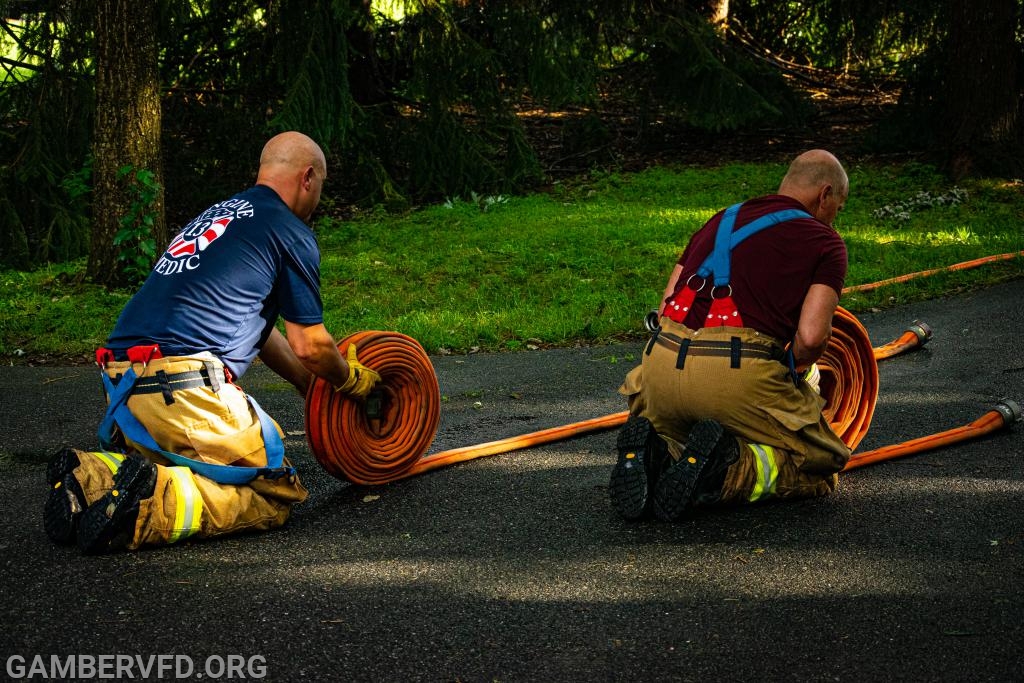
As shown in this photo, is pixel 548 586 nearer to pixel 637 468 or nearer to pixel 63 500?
pixel 637 468

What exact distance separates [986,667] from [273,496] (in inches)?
102

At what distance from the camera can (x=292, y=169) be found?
434cm

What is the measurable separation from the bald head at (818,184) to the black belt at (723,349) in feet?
2.28

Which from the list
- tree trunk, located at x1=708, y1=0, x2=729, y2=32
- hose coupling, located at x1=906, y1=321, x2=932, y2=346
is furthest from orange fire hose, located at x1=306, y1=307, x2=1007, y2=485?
tree trunk, located at x1=708, y1=0, x2=729, y2=32

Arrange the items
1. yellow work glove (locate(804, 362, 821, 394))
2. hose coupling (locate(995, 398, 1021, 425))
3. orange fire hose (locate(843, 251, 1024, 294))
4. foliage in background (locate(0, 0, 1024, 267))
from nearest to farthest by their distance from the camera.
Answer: yellow work glove (locate(804, 362, 821, 394))
hose coupling (locate(995, 398, 1021, 425))
orange fire hose (locate(843, 251, 1024, 294))
foliage in background (locate(0, 0, 1024, 267))

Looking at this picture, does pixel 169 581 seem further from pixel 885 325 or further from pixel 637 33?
pixel 637 33

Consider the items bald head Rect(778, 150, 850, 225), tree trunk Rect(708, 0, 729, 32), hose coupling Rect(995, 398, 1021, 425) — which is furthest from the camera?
tree trunk Rect(708, 0, 729, 32)

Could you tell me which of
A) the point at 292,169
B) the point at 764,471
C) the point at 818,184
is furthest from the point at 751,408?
the point at 292,169

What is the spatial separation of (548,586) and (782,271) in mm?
1615

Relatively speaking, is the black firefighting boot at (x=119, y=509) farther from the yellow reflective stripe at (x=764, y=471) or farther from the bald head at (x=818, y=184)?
the bald head at (x=818, y=184)

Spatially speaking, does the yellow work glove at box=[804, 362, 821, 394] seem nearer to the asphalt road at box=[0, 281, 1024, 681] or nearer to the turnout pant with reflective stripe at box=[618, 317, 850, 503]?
the turnout pant with reflective stripe at box=[618, 317, 850, 503]

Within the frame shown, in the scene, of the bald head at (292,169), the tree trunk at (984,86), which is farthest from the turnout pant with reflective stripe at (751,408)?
the tree trunk at (984,86)

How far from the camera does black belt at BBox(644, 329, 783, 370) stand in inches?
168

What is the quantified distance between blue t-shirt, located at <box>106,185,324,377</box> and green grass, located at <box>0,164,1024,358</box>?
149 inches
